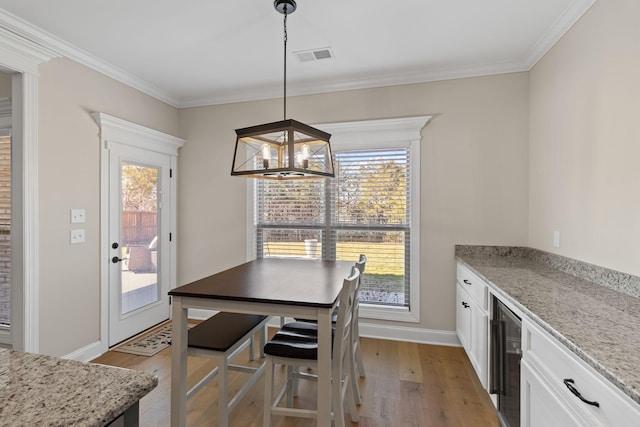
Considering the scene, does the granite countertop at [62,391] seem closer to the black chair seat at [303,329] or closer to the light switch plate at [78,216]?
the black chair seat at [303,329]

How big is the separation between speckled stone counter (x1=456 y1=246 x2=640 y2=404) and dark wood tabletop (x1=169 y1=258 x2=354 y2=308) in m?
0.98

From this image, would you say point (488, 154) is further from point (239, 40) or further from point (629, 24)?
point (239, 40)

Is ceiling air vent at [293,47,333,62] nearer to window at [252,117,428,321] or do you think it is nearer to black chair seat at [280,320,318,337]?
window at [252,117,428,321]

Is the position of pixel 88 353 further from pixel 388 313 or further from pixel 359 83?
pixel 359 83

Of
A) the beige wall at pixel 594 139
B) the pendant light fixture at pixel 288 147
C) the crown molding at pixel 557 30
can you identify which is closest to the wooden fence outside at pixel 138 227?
the pendant light fixture at pixel 288 147

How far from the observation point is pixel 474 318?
96.6 inches

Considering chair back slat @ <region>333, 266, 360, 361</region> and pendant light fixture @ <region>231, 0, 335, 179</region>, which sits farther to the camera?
pendant light fixture @ <region>231, 0, 335, 179</region>

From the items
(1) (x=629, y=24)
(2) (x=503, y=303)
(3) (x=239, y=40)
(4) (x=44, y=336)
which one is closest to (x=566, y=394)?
(2) (x=503, y=303)

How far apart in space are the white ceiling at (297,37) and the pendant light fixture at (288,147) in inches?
15.5

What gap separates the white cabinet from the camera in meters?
2.17

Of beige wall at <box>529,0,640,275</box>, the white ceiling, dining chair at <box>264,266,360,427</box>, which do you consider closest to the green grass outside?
beige wall at <box>529,0,640,275</box>

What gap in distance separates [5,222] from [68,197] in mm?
942

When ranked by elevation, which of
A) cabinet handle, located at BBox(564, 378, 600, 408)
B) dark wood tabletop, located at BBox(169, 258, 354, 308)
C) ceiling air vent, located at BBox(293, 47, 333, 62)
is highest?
ceiling air vent, located at BBox(293, 47, 333, 62)

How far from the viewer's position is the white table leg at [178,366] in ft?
6.08
